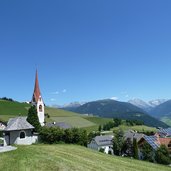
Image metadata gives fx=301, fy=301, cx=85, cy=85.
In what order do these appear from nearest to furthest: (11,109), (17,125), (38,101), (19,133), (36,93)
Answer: (19,133) < (17,125) < (38,101) < (36,93) < (11,109)

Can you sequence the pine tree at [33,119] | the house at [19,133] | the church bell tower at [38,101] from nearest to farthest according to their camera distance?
1. the house at [19,133]
2. the pine tree at [33,119]
3. the church bell tower at [38,101]

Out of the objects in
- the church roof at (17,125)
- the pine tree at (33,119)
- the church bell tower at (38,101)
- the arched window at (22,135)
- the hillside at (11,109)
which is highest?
the hillside at (11,109)

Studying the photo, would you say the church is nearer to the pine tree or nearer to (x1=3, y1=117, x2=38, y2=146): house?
(x1=3, y1=117, x2=38, y2=146): house

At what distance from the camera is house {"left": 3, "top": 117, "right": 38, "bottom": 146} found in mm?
57000

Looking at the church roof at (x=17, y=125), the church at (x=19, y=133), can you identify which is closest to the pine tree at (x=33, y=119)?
the church at (x=19, y=133)

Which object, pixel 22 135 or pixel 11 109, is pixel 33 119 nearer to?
pixel 22 135

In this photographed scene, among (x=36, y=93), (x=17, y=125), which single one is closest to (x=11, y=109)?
(x=36, y=93)

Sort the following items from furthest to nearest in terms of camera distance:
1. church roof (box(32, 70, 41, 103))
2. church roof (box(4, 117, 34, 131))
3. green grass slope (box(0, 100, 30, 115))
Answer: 1. green grass slope (box(0, 100, 30, 115))
2. church roof (box(32, 70, 41, 103))
3. church roof (box(4, 117, 34, 131))

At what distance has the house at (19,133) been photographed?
187 feet

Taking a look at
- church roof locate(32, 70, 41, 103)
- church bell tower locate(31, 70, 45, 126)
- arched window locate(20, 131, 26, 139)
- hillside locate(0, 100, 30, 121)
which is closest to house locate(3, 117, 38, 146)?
arched window locate(20, 131, 26, 139)

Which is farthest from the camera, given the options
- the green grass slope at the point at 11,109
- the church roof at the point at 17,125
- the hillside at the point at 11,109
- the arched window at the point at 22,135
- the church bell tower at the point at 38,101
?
the green grass slope at the point at 11,109

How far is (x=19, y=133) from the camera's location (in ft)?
189

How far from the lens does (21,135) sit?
58.0 metres

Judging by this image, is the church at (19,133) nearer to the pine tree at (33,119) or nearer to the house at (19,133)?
the house at (19,133)
